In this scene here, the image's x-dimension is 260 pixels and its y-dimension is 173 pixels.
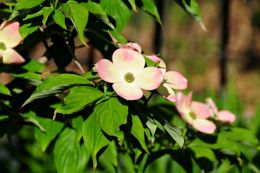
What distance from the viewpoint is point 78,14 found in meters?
1.17

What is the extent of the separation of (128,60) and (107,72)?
6cm

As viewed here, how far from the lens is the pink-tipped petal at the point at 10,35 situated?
127 cm

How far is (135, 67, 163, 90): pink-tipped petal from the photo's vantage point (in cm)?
114

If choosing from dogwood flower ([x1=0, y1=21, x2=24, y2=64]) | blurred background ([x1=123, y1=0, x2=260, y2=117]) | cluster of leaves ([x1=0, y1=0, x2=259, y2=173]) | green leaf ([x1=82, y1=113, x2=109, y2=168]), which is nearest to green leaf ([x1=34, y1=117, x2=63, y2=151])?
cluster of leaves ([x1=0, y1=0, x2=259, y2=173])

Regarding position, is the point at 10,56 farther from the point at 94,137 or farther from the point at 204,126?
the point at 204,126

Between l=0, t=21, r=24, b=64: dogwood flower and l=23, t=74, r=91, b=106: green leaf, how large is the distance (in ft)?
0.53

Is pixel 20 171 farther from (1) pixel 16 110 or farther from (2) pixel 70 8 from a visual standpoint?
(2) pixel 70 8

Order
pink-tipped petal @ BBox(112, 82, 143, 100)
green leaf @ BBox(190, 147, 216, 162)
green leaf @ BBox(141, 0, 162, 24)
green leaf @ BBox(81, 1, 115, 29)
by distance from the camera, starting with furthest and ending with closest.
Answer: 1. green leaf @ BBox(190, 147, 216, 162)
2. green leaf @ BBox(141, 0, 162, 24)
3. green leaf @ BBox(81, 1, 115, 29)
4. pink-tipped petal @ BBox(112, 82, 143, 100)

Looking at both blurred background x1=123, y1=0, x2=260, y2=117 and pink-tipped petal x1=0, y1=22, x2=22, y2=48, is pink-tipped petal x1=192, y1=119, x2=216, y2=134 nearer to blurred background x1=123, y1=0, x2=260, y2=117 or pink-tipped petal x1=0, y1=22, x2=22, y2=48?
pink-tipped petal x1=0, y1=22, x2=22, y2=48

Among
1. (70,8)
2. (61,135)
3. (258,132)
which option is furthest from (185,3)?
(258,132)

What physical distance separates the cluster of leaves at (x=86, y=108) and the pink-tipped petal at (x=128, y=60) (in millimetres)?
52

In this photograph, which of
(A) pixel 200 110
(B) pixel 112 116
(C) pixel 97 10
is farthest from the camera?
(A) pixel 200 110

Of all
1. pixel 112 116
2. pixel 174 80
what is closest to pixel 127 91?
pixel 112 116

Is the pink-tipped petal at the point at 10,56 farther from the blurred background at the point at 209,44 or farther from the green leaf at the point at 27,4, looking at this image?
the blurred background at the point at 209,44
